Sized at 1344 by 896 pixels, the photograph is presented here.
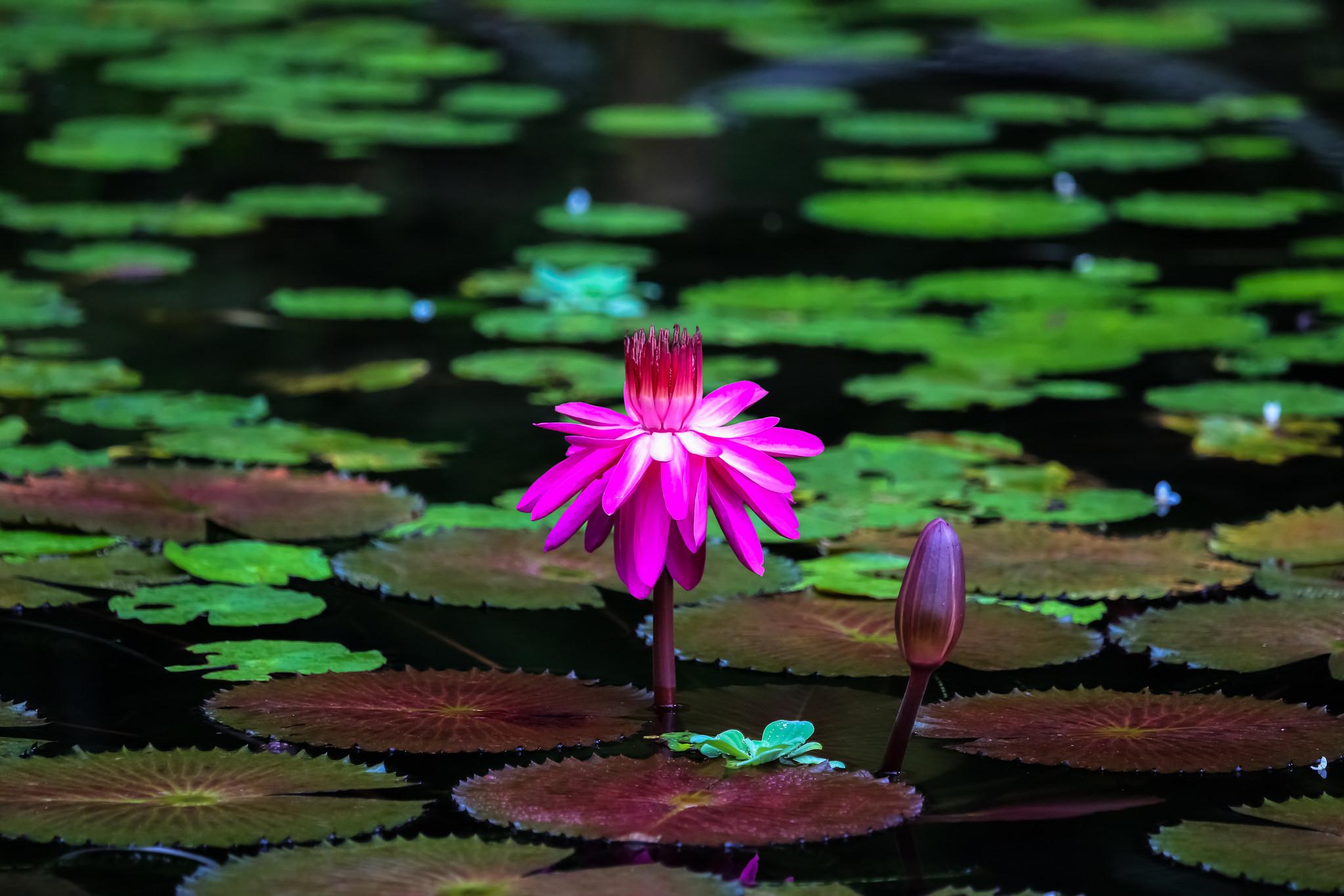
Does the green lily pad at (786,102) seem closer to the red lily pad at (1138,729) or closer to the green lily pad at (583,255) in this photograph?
the green lily pad at (583,255)

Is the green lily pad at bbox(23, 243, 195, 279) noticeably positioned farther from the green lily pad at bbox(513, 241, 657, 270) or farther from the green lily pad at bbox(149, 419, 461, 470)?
the green lily pad at bbox(149, 419, 461, 470)

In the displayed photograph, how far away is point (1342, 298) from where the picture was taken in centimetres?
395

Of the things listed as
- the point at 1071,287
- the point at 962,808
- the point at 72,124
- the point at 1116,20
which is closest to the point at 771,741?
the point at 962,808

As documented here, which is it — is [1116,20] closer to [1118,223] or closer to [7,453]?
[1118,223]

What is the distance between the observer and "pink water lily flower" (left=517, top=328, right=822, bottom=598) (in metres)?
1.59

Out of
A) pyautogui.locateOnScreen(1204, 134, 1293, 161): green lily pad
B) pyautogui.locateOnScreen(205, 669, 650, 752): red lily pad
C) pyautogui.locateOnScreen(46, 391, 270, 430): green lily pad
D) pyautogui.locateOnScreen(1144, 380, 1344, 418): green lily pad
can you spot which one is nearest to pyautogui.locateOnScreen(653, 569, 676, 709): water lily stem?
pyautogui.locateOnScreen(205, 669, 650, 752): red lily pad

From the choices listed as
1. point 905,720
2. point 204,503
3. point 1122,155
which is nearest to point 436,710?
point 905,720

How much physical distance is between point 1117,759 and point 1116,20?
7.30 meters

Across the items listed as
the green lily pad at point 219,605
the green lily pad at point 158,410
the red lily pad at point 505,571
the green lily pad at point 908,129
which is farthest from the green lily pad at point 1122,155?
the green lily pad at point 219,605

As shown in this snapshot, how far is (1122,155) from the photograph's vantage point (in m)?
5.64

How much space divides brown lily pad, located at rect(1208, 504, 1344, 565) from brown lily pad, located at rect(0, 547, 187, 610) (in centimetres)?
142

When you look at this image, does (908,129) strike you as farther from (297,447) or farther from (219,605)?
(219,605)

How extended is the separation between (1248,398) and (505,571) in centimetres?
160

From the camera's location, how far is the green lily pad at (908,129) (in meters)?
5.91
